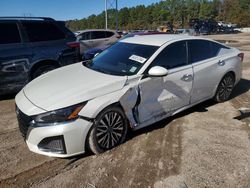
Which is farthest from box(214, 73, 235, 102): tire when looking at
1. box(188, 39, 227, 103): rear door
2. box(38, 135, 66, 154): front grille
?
box(38, 135, 66, 154): front grille

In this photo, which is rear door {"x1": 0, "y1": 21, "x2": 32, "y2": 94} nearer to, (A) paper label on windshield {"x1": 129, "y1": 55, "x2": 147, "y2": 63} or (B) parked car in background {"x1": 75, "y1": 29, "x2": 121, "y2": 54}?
(A) paper label on windshield {"x1": 129, "y1": 55, "x2": 147, "y2": 63}

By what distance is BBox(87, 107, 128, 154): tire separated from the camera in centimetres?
351

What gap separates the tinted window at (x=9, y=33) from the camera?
19.2 ft

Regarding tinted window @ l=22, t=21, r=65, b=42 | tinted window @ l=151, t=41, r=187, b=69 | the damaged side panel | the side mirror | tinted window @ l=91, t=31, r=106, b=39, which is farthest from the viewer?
tinted window @ l=91, t=31, r=106, b=39

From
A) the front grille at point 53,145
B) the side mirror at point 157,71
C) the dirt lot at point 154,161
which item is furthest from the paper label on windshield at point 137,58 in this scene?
→ the front grille at point 53,145

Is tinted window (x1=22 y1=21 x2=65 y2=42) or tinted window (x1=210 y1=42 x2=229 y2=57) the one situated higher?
tinted window (x1=22 y1=21 x2=65 y2=42)

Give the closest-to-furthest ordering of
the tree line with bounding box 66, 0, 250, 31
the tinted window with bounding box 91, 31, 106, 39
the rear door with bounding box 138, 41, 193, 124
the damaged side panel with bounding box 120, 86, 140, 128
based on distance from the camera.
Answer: the damaged side panel with bounding box 120, 86, 140, 128, the rear door with bounding box 138, 41, 193, 124, the tinted window with bounding box 91, 31, 106, 39, the tree line with bounding box 66, 0, 250, 31

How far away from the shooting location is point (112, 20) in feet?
337

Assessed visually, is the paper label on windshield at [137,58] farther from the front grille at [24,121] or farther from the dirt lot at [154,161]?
the front grille at [24,121]

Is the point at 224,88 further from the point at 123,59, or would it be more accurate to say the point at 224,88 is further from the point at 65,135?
the point at 65,135

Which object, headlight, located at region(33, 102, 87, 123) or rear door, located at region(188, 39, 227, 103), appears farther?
rear door, located at region(188, 39, 227, 103)

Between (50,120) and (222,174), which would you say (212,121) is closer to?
(222,174)

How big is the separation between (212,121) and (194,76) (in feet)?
2.88

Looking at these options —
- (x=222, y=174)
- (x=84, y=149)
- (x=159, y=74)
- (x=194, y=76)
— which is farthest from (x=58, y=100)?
(x=194, y=76)
